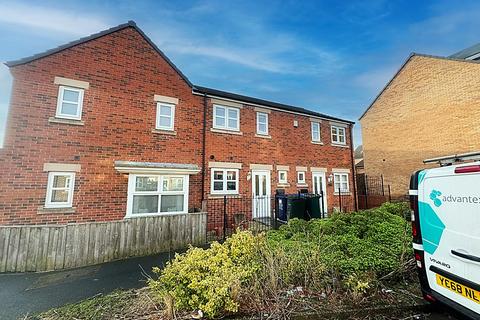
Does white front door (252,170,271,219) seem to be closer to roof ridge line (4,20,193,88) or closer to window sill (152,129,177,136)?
window sill (152,129,177,136)

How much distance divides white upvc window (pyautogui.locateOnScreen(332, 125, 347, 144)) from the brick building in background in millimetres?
5222

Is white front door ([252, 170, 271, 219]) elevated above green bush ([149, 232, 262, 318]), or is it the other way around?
white front door ([252, 170, 271, 219])

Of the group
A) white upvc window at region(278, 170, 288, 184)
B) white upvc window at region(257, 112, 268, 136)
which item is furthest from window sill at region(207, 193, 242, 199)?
white upvc window at region(257, 112, 268, 136)

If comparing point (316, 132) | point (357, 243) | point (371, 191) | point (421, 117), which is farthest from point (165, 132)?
point (421, 117)

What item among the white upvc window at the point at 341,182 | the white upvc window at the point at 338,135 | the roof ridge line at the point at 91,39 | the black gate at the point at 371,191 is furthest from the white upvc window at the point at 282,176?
the black gate at the point at 371,191

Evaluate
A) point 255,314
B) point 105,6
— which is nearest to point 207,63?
point 105,6

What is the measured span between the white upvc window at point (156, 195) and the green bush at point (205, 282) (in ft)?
19.7

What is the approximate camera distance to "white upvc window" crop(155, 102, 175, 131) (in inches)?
420

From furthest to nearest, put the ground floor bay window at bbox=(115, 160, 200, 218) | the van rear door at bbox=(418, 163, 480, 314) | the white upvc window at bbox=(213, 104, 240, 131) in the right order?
the white upvc window at bbox=(213, 104, 240, 131) < the ground floor bay window at bbox=(115, 160, 200, 218) < the van rear door at bbox=(418, 163, 480, 314)

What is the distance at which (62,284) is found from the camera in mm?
5574

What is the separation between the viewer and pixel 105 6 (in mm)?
7570

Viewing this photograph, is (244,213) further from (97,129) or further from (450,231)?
(450,231)

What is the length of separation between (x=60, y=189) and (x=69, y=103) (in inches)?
135

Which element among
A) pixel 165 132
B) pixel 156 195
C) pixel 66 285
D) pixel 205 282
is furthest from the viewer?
pixel 165 132
